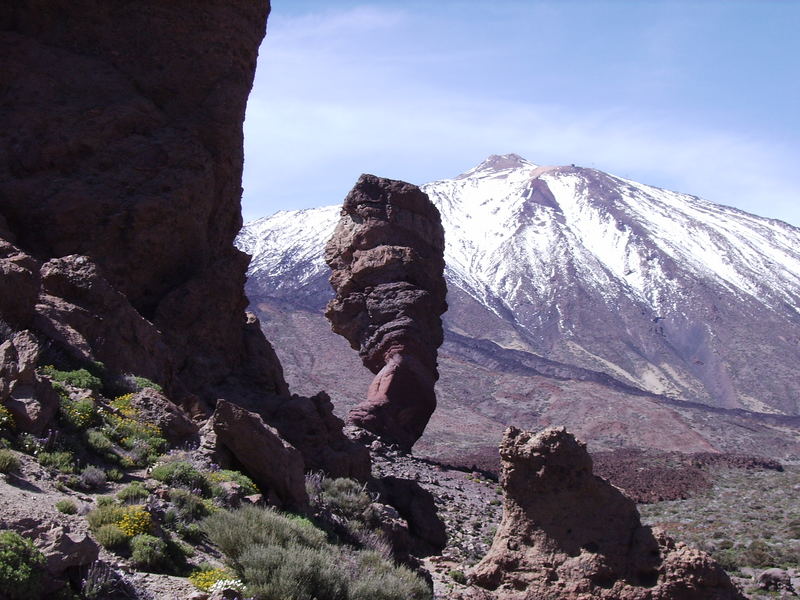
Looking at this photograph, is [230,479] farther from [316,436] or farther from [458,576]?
[316,436]

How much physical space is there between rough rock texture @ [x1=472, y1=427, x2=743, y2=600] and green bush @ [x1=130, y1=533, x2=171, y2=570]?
3019mm

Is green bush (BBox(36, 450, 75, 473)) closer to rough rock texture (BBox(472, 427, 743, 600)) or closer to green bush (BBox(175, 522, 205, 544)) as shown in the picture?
green bush (BBox(175, 522, 205, 544))

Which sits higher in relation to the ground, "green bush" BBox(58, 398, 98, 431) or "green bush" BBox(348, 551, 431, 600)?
"green bush" BBox(58, 398, 98, 431)

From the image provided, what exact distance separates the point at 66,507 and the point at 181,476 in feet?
4.38

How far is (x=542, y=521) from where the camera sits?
7125mm

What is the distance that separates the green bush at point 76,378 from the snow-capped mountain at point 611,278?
69644 millimetres

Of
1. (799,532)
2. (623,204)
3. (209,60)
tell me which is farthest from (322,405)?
(623,204)

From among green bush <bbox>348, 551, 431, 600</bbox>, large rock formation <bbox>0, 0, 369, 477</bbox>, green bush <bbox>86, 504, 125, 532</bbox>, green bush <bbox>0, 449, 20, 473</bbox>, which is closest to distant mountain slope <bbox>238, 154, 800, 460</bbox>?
large rock formation <bbox>0, 0, 369, 477</bbox>

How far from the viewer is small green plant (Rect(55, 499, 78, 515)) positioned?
16.3ft

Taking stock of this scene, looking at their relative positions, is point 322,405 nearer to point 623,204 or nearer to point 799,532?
point 799,532

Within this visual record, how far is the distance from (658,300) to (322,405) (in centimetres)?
10769

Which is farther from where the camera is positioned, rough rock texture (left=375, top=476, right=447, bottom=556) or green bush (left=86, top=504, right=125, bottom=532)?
rough rock texture (left=375, top=476, right=447, bottom=556)

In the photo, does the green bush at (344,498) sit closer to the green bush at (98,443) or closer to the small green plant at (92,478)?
the green bush at (98,443)

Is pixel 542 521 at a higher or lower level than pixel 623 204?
lower
